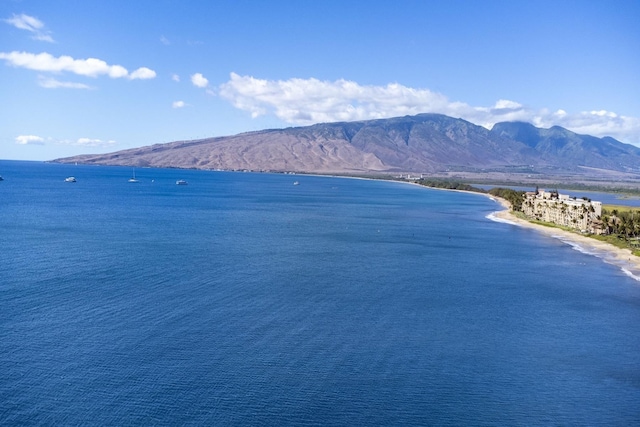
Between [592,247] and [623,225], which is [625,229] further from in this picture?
[592,247]

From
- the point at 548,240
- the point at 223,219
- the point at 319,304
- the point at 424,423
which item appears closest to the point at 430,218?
the point at 548,240

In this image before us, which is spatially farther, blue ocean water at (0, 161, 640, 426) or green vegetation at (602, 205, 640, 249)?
green vegetation at (602, 205, 640, 249)

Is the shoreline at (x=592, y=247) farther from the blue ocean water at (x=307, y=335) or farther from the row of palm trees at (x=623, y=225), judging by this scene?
the row of palm trees at (x=623, y=225)

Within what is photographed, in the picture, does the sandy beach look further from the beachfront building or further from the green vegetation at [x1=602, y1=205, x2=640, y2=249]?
the beachfront building

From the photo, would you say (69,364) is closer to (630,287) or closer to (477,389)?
(477,389)

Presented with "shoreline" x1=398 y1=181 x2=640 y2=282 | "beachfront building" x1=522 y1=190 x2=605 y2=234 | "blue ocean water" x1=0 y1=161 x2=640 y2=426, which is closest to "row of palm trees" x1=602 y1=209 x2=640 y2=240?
"beachfront building" x1=522 y1=190 x2=605 y2=234

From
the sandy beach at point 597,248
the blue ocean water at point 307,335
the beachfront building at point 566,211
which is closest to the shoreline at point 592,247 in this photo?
the sandy beach at point 597,248

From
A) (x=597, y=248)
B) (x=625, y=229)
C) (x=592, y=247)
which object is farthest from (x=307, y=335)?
(x=625, y=229)
